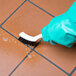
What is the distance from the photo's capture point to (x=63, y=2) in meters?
1.11

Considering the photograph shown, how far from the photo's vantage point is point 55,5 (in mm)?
1101

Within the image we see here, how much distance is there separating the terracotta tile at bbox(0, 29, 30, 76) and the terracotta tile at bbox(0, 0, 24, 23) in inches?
5.9

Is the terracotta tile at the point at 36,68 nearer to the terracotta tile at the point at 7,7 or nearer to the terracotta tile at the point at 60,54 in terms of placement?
the terracotta tile at the point at 60,54

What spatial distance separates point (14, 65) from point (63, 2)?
644mm

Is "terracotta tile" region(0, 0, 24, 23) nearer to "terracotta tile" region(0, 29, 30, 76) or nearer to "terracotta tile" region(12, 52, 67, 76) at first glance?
"terracotta tile" region(0, 29, 30, 76)

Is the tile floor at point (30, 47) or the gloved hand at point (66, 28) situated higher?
the gloved hand at point (66, 28)

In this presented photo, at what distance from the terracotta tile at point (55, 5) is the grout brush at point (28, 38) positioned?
11.1 inches

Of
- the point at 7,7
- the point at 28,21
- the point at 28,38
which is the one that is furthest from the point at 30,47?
the point at 7,7

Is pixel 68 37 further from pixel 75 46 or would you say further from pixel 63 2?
pixel 63 2

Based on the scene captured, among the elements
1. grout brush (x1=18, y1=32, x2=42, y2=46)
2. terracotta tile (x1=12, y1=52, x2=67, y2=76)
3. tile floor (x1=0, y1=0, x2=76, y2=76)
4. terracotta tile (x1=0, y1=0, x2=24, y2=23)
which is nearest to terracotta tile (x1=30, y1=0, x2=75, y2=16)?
tile floor (x1=0, y1=0, x2=76, y2=76)

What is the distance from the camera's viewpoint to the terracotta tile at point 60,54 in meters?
0.94

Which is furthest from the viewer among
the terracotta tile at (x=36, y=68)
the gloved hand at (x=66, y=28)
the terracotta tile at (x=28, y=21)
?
the terracotta tile at (x=28, y=21)

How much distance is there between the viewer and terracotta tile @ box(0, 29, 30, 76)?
93cm

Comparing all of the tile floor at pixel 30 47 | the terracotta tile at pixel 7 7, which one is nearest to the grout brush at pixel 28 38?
the tile floor at pixel 30 47
